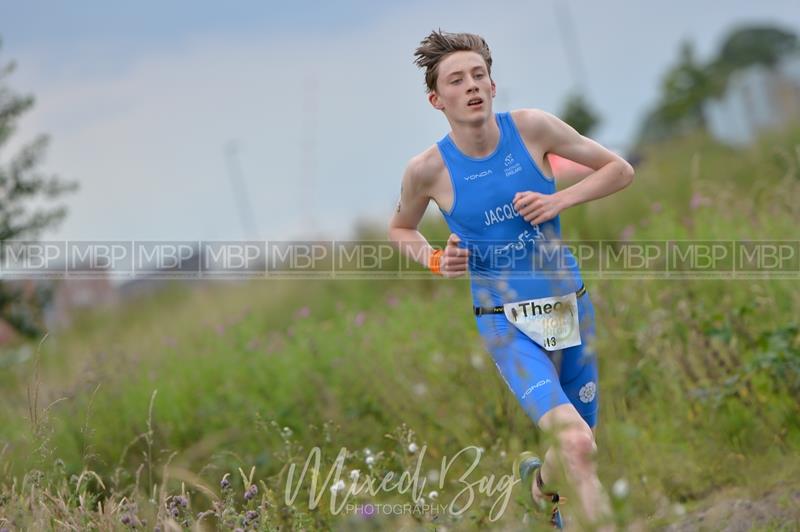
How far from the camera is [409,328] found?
30.3 feet

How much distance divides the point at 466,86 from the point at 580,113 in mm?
29310

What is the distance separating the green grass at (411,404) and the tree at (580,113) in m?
21.6

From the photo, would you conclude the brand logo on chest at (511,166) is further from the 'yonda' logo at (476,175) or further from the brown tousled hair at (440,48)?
the brown tousled hair at (440,48)

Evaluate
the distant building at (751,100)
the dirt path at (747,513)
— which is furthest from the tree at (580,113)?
the dirt path at (747,513)

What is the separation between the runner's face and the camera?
488cm

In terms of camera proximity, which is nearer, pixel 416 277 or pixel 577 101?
pixel 416 277

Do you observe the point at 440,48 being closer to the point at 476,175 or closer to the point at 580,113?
the point at 476,175

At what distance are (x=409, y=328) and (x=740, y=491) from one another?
379 centimetres

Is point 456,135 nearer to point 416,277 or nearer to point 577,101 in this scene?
point 416,277

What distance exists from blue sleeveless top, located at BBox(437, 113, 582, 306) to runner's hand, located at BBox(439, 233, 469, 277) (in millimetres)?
192

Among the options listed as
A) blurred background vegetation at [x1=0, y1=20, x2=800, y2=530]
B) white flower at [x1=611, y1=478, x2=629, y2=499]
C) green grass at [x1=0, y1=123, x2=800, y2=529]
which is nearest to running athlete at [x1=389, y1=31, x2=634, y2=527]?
green grass at [x1=0, y1=123, x2=800, y2=529]

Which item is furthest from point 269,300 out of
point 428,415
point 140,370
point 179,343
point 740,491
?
point 740,491

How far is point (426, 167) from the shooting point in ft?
16.8

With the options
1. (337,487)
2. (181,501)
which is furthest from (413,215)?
(181,501)
